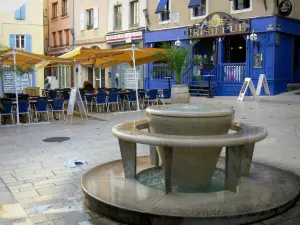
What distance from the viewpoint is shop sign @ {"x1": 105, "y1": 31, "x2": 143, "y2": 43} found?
25.8 metres

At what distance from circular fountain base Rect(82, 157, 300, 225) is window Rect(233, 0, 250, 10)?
54.8 ft

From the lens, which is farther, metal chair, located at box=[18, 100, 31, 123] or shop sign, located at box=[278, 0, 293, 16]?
shop sign, located at box=[278, 0, 293, 16]

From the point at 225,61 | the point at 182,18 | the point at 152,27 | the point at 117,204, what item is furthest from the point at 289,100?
the point at 117,204

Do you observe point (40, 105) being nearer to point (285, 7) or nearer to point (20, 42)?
point (285, 7)

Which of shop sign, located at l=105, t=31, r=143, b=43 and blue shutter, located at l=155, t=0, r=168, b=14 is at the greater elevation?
blue shutter, located at l=155, t=0, r=168, b=14

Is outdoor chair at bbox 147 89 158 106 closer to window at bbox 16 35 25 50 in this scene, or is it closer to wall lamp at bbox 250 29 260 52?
wall lamp at bbox 250 29 260 52

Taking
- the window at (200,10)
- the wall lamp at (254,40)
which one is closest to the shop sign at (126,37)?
the window at (200,10)

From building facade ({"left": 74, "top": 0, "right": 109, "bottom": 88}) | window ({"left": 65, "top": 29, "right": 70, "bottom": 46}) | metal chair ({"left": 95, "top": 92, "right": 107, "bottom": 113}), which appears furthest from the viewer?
window ({"left": 65, "top": 29, "right": 70, "bottom": 46})

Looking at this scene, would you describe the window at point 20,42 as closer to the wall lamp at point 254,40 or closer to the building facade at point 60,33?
the building facade at point 60,33

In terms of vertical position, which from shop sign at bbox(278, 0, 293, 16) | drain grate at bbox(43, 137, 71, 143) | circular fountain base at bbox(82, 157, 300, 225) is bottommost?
circular fountain base at bbox(82, 157, 300, 225)

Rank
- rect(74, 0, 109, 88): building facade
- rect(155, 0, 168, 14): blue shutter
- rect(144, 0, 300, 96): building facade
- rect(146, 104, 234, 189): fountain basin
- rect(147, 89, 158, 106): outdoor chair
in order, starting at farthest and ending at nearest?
rect(74, 0, 109, 88): building facade < rect(155, 0, 168, 14): blue shutter < rect(144, 0, 300, 96): building facade < rect(147, 89, 158, 106): outdoor chair < rect(146, 104, 234, 189): fountain basin

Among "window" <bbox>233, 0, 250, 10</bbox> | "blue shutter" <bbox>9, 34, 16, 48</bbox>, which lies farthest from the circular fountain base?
"blue shutter" <bbox>9, 34, 16, 48</bbox>

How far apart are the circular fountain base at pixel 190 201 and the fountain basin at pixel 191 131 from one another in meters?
0.28

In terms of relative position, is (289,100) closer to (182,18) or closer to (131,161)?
(182,18)
